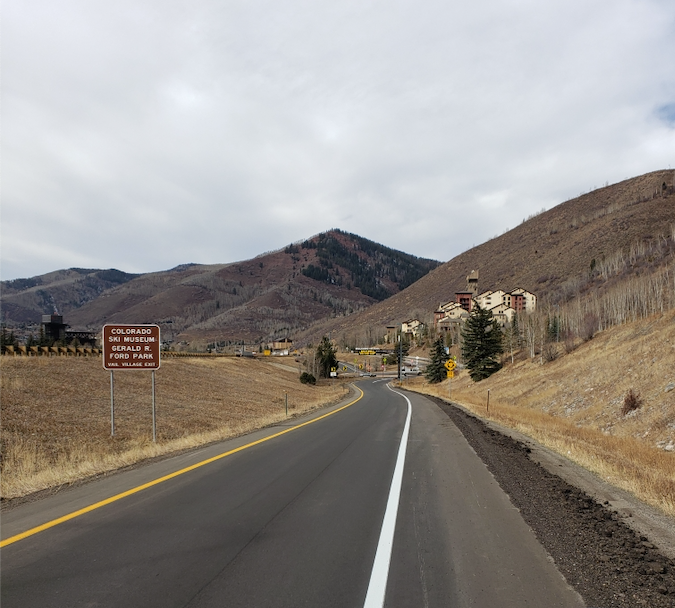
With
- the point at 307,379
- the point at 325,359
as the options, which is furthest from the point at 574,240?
the point at 307,379

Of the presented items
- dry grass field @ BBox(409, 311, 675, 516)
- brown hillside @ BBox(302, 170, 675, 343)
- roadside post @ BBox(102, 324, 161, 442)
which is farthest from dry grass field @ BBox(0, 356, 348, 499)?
brown hillside @ BBox(302, 170, 675, 343)

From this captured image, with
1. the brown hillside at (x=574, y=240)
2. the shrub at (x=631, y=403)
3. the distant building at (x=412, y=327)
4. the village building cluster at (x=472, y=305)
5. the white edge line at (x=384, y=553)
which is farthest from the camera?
the distant building at (x=412, y=327)

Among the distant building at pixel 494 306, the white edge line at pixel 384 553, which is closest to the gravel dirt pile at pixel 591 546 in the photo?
the white edge line at pixel 384 553

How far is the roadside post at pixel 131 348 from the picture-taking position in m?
14.8

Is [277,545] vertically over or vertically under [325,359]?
over

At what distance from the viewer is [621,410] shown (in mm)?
21297

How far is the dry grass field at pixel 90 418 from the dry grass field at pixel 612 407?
10.4m

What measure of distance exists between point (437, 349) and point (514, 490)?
62.5 m

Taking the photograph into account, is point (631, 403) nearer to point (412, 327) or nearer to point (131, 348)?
point (131, 348)

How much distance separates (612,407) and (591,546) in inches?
790

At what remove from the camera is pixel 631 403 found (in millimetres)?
20703

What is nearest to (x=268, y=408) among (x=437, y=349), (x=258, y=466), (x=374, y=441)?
(x=374, y=441)

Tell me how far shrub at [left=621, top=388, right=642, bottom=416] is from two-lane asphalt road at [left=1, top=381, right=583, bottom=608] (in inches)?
602

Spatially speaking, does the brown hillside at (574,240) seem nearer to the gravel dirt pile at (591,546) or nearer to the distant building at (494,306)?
the distant building at (494,306)
